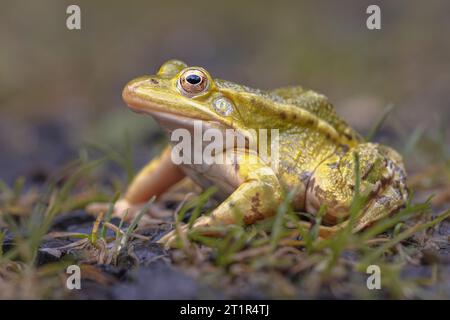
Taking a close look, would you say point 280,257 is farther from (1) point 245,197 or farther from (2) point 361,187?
(2) point 361,187

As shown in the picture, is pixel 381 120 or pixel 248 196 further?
pixel 381 120

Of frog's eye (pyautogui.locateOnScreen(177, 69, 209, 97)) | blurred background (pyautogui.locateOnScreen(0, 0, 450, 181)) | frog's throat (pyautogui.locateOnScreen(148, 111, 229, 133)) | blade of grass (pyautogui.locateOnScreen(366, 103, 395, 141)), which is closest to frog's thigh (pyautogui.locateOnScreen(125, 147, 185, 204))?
frog's throat (pyautogui.locateOnScreen(148, 111, 229, 133))

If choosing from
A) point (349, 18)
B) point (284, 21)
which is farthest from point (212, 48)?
point (349, 18)

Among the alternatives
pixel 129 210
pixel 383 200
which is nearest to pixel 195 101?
pixel 129 210

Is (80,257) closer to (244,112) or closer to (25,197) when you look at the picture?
(244,112)

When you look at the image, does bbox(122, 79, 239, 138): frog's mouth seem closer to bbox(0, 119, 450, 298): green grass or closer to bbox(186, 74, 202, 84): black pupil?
bbox(186, 74, 202, 84): black pupil

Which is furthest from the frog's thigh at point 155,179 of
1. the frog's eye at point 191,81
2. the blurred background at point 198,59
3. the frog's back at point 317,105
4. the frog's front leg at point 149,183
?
the blurred background at point 198,59
